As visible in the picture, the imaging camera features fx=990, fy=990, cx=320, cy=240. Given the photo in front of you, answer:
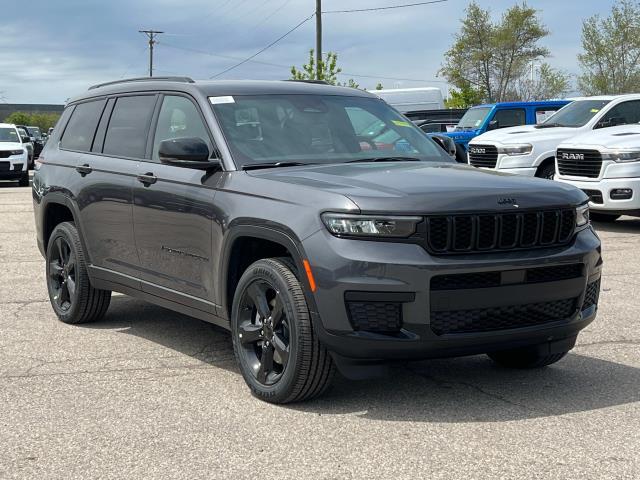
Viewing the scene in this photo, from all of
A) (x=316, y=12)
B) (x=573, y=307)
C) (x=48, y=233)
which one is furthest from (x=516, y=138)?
(x=316, y=12)

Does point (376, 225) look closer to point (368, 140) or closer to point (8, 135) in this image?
point (368, 140)

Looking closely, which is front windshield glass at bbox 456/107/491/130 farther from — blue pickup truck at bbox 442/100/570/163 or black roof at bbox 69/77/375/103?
black roof at bbox 69/77/375/103

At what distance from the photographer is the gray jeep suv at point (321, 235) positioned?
472cm

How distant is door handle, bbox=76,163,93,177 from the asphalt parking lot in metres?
1.16

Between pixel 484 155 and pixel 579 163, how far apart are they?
259 cm

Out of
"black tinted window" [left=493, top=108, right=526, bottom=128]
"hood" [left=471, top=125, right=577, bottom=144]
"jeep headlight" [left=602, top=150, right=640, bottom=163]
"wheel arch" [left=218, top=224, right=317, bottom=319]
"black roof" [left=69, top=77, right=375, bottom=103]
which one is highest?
"black tinted window" [left=493, top=108, right=526, bottom=128]

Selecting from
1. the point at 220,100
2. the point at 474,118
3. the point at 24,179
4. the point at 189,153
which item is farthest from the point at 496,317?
the point at 24,179

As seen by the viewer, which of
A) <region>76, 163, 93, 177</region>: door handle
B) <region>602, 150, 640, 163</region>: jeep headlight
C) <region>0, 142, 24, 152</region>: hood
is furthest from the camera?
<region>0, 142, 24, 152</region>: hood

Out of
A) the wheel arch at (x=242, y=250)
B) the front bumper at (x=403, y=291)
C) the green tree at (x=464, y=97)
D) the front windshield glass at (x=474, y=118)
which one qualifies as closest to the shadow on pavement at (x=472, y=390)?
the front bumper at (x=403, y=291)

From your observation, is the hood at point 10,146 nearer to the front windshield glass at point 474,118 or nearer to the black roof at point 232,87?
the front windshield glass at point 474,118

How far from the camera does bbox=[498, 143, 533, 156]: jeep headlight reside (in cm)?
1605

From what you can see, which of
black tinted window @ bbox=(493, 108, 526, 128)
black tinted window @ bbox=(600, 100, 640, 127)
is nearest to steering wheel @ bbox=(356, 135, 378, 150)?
black tinted window @ bbox=(600, 100, 640, 127)

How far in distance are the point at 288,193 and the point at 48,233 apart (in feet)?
11.4

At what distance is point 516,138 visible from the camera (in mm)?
16312
